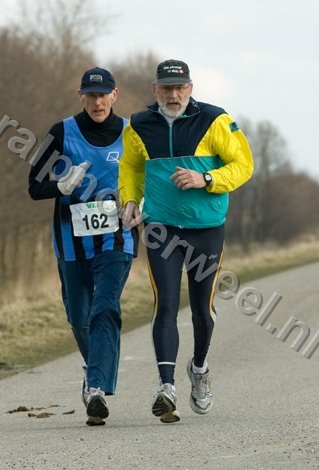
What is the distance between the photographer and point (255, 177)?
95062 mm

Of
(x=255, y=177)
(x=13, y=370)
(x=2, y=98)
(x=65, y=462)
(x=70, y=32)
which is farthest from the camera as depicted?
(x=255, y=177)

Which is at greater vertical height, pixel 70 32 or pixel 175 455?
pixel 70 32

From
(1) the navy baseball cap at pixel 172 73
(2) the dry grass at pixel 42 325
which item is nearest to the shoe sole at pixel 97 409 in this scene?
(1) the navy baseball cap at pixel 172 73

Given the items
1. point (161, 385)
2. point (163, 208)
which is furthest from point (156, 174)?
point (161, 385)

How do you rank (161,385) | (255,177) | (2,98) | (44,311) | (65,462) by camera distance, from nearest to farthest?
(65,462)
(161,385)
(44,311)
(2,98)
(255,177)

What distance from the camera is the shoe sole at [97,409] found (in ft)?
25.0

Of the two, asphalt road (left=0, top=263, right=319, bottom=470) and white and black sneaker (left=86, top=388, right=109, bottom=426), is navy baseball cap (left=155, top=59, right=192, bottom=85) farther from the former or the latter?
asphalt road (left=0, top=263, right=319, bottom=470)

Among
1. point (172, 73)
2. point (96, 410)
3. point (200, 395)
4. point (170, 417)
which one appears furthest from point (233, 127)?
point (96, 410)

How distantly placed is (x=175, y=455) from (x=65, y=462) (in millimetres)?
537

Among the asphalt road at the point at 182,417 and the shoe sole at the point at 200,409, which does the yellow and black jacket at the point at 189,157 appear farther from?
the asphalt road at the point at 182,417

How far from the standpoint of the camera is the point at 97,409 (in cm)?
761

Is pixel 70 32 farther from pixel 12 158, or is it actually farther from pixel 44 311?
pixel 44 311

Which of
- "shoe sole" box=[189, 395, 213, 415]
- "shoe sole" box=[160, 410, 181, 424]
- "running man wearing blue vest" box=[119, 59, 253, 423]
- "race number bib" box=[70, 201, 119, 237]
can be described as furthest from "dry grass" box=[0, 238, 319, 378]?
"shoe sole" box=[160, 410, 181, 424]

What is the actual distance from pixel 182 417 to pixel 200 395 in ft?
0.58
